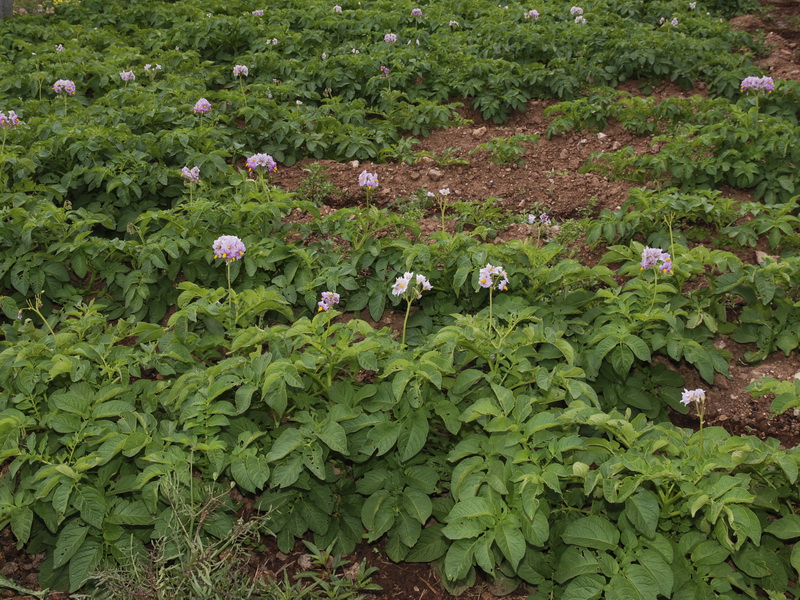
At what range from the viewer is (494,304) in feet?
10.3

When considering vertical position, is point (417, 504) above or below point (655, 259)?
below

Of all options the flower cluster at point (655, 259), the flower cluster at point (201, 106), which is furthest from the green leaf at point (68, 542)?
the flower cluster at point (201, 106)

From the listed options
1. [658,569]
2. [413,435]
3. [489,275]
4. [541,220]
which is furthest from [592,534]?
[541,220]

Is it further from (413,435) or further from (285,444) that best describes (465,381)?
(285,444)

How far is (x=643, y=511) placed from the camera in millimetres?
2141

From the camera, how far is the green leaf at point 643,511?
2129 mm

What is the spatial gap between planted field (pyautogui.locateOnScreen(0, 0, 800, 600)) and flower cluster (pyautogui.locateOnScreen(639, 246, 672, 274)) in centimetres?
2

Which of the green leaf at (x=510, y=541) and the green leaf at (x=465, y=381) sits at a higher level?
the green leaf at (x=465, y=381)

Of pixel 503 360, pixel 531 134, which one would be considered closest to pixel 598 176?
pixel 531 134

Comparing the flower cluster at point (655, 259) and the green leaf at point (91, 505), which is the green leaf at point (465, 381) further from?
the green leaf at point (91, 505)

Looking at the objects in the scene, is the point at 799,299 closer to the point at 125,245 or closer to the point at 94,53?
the point at 125,245

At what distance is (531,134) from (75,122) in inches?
121

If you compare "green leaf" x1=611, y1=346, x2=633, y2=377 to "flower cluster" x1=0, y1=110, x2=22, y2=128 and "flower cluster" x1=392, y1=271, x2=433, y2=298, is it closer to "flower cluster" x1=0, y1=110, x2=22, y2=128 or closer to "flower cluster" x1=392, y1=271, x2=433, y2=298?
"flower cluster" x1=392, y1=271, x2=433, y2=298

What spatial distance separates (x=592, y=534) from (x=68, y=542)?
162 centimetres
